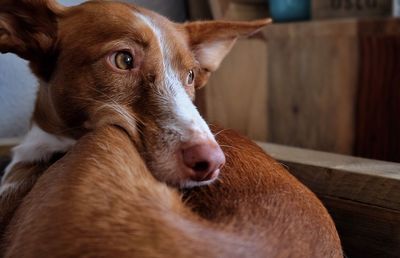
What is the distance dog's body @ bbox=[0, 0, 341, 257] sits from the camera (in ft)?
3.06

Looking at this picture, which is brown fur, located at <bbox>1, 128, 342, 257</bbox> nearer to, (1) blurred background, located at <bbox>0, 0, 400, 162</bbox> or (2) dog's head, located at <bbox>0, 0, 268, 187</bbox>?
(2) dog's head, located at <bbox>0, 0, 268, 187</bbox>

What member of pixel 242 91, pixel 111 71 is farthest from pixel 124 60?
pixel 242 91

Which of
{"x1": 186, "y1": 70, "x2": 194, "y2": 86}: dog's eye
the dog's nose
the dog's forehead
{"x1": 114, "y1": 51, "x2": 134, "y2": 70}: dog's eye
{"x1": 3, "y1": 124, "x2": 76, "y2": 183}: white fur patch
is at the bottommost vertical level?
{"x1": 3, "y1": 124, "x2": 76, "y2": 183}: white fur patch

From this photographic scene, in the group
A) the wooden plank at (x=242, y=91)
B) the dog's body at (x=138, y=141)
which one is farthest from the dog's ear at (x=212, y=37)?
the wooden plank at (x=242, y=91)

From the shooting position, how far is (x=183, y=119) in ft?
4.12

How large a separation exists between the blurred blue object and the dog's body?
920 mm

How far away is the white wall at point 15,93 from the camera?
79.4 inches

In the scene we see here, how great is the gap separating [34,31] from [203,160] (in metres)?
0.63

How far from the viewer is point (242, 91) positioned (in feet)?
8.93

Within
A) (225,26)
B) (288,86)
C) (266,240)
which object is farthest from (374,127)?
(266,240)

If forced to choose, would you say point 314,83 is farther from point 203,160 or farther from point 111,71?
point 203,160

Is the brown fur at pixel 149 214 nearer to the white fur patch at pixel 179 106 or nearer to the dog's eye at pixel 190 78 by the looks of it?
the white fur patch at pixel 179 106

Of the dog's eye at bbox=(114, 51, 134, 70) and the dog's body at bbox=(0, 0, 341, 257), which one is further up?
the dog's eye at bbox=(114, 51, 134, 70)

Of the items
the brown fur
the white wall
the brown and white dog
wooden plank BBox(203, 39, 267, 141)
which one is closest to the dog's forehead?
the brown and white dog
